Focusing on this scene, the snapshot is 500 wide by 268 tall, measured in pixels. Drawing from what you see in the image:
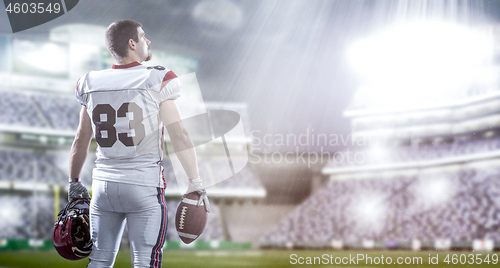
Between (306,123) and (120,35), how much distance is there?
19321mm

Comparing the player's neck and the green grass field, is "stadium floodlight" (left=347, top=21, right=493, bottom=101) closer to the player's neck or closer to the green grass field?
the green grass field

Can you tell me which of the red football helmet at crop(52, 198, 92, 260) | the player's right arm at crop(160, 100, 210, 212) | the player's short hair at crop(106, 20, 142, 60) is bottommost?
the red football helmet at crop(52, 198, 92, 260)

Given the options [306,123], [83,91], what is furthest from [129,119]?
[306,123]

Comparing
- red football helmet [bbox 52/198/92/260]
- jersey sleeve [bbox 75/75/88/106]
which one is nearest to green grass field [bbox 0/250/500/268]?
red football helmet [bbox 52/198/92/260]

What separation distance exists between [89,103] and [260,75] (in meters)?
20.7

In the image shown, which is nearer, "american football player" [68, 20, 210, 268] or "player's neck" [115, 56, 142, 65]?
"american football player" [68, 20, 210, 268]

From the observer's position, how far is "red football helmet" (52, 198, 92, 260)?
6.00 ft

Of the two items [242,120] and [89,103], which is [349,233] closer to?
[242,120]

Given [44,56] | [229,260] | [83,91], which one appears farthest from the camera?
[44,56]

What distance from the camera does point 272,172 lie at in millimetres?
16734

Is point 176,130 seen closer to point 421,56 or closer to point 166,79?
point 166,79

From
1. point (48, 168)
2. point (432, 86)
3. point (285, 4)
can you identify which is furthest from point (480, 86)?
point (48, 168)

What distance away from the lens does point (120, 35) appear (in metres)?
1.63

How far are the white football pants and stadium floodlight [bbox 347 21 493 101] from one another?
61.4 feet
